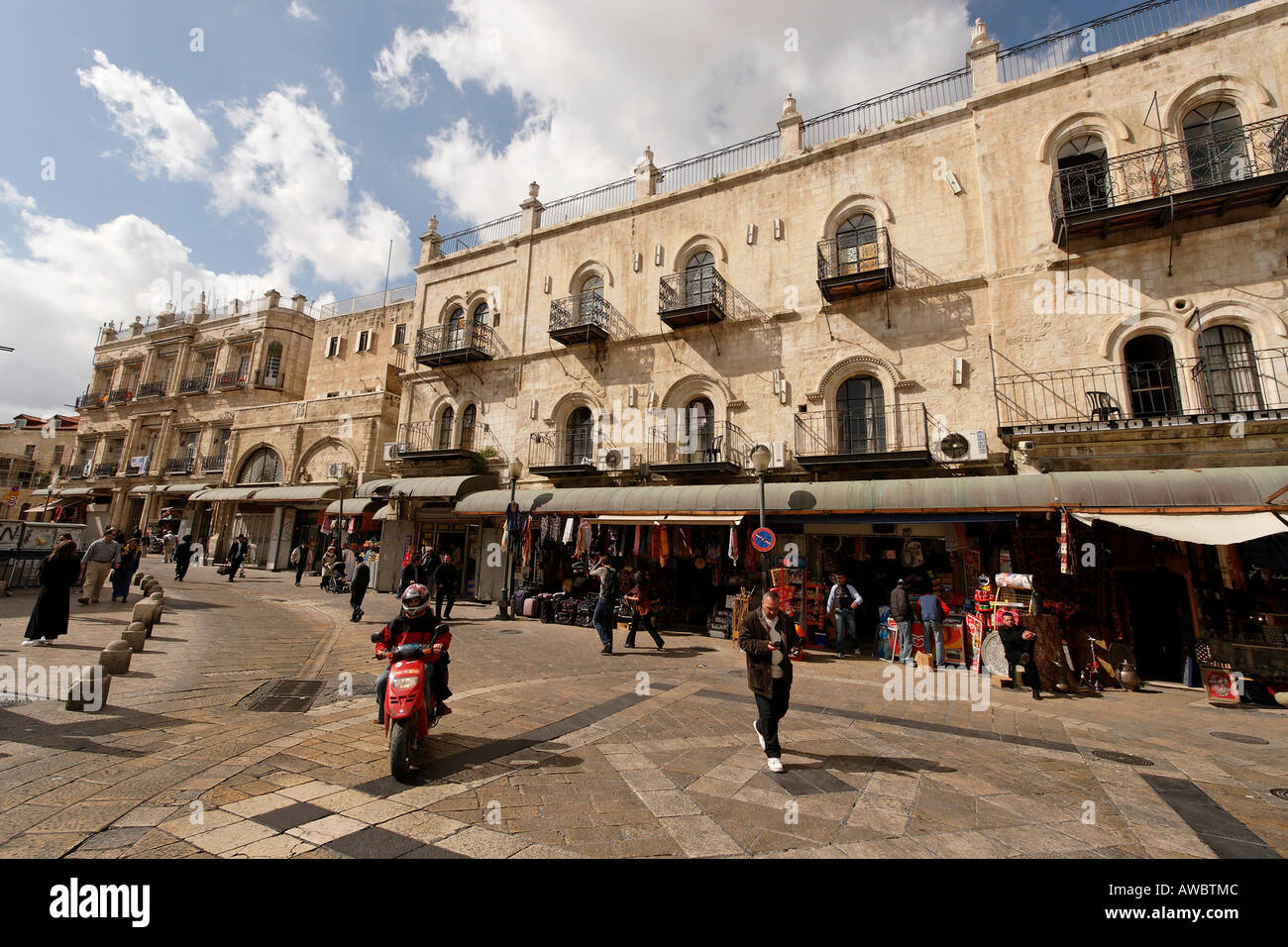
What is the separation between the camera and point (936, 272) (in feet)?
46.0

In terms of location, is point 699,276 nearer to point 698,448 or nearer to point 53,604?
point 698,448

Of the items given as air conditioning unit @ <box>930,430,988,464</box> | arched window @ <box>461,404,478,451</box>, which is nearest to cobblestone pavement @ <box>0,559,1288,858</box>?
air conditioning unit @ <box>930,430,988,464</box>

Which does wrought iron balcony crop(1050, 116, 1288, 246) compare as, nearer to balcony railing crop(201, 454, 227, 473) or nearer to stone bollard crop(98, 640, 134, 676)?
stone bollard crop(98, 640, 134, 676)

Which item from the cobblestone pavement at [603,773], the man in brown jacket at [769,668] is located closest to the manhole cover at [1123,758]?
the cobblestone pavement at [603,773]

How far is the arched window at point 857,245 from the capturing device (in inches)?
588

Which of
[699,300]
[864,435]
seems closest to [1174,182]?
[864,435]

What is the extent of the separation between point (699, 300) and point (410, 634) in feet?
48.2

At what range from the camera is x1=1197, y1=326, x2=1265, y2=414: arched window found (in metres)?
10.6

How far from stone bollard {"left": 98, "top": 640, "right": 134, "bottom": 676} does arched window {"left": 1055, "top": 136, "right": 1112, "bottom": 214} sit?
1902 cm

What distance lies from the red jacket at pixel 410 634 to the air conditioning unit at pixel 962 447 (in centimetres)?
1187

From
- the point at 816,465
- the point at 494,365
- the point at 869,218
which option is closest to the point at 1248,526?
the point at 816,465

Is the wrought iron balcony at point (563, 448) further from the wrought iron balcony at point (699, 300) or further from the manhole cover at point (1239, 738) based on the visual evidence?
the manhole cover at point (1239, 738)

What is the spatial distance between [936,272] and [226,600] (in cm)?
2149
